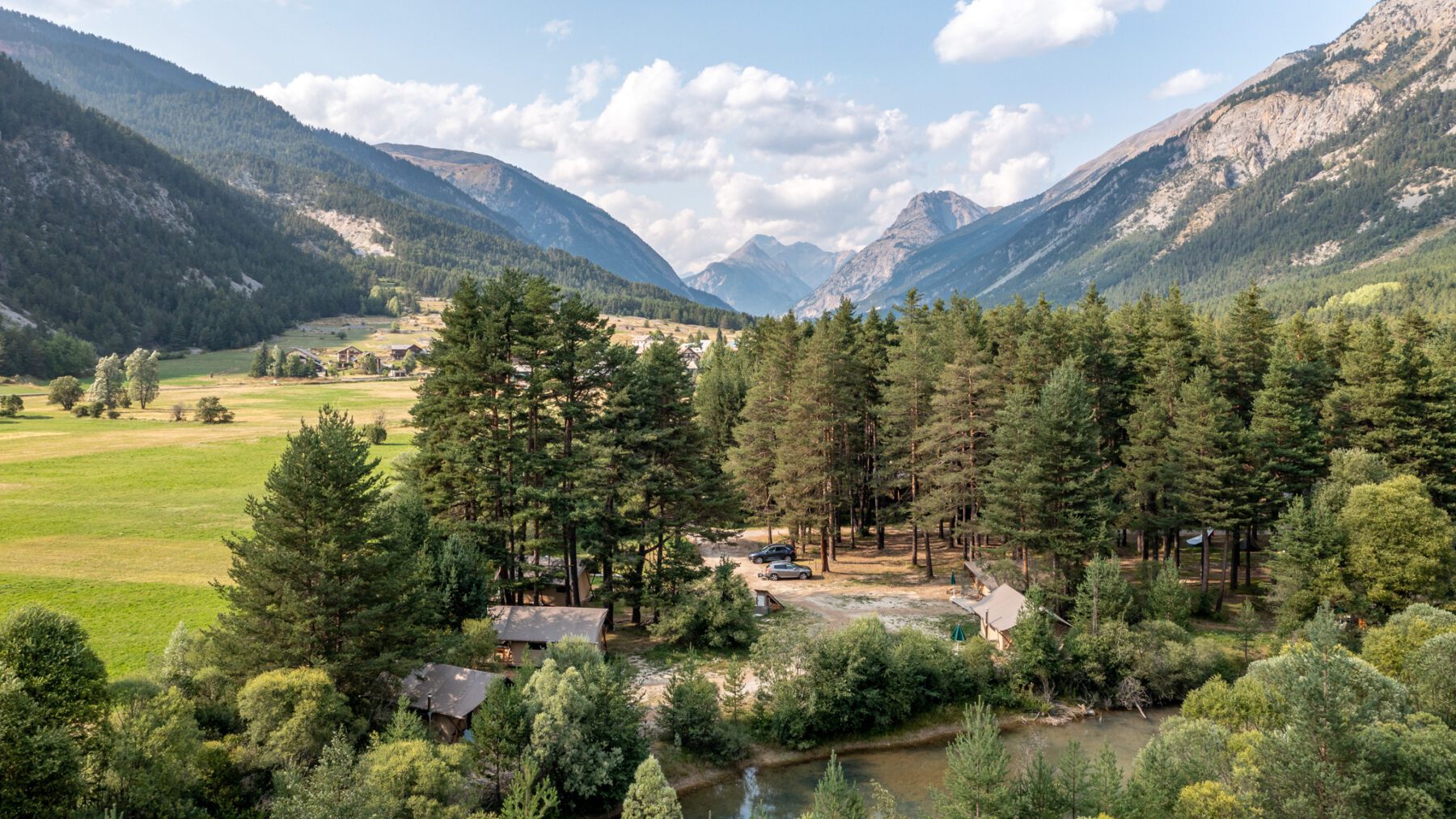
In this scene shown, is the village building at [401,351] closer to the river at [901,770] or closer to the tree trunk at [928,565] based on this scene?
the tree trunk at [928,565]

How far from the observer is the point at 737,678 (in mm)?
30500

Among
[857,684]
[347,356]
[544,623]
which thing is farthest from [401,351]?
[857,684]

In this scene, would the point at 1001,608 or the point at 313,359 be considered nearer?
the point at 1001,608

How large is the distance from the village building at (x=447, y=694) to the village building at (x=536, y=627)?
3.92m

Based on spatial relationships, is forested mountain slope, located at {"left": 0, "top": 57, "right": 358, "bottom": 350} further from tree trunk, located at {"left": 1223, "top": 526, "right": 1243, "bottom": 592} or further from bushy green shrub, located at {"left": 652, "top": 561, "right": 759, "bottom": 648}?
tree trunk, located at {"left": 1223, "top": 526, "right": 1243, "bottom": 592}

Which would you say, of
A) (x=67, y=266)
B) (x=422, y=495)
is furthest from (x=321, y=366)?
(x=422, y=495)

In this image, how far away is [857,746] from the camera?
30109 mm

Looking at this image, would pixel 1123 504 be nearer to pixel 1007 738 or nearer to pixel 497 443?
pixel 1007 738

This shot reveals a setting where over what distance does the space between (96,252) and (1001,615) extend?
689 ft

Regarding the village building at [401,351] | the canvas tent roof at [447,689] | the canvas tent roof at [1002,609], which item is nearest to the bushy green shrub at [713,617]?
the canvas tent roof at [447,689]

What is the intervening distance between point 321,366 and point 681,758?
137599mm

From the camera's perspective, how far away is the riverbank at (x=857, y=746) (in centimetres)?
2720

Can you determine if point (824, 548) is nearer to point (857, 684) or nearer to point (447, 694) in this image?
point (857, 684)

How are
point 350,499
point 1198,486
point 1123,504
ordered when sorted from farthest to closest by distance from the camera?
point 1123,504 → point 1198,486 → point 350,499
